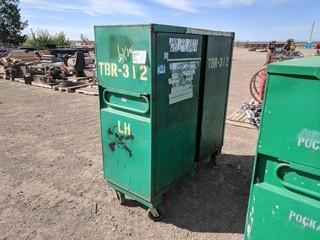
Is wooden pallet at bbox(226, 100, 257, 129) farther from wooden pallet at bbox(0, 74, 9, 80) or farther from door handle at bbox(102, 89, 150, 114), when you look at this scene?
wooden pallet at bbox(0, 74, 9, 80)

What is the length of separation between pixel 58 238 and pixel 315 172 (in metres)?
2.13

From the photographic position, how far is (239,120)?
5.41 m

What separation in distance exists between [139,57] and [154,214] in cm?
151

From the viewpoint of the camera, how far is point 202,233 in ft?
7.93

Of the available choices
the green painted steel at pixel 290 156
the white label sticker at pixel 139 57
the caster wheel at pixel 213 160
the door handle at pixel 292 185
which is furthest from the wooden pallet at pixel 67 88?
the door handle at pixel 292 185

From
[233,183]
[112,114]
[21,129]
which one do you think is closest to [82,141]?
[21,129]

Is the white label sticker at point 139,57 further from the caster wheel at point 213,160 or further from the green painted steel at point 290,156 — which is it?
the caster wheel at point 213,160

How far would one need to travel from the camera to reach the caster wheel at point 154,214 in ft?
8.33

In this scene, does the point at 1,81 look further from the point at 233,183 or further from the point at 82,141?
the point at 233,183

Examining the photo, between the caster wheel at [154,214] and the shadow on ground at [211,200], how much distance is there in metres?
0.06

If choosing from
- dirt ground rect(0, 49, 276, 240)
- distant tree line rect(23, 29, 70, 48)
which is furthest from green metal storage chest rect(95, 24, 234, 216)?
distant tree line rect(23, 29, 70, 48)

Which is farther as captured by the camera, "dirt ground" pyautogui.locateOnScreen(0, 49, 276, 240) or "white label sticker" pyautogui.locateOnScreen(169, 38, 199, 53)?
"dirt ground" pyautogui.locateOnScreen(0, 49, 276, 240)

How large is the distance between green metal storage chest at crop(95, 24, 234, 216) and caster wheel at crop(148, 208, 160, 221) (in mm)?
36

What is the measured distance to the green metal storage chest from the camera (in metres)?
2.12
